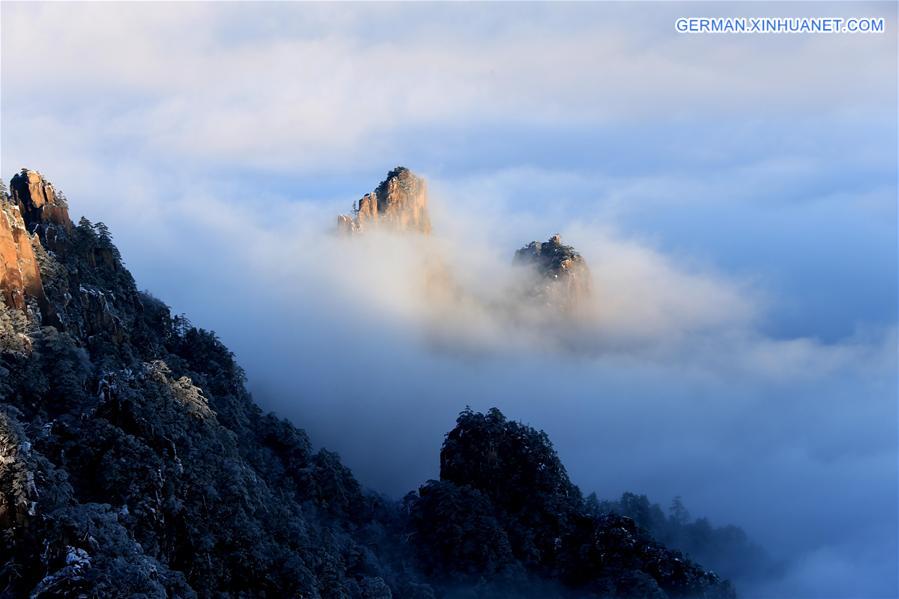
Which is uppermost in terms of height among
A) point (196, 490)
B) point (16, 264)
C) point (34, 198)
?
point (34, 198)

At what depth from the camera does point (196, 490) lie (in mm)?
70500

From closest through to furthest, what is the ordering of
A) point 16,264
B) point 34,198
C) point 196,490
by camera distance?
point 196,490 < point 16,264 < point 34,198

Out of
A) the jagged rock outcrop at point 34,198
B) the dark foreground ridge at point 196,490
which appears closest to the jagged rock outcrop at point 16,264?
the dark foreground ridge at point 196,490

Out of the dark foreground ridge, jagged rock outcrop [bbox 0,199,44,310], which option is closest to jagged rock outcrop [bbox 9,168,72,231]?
the dark foreground ridge

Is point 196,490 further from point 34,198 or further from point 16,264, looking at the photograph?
point 34,198

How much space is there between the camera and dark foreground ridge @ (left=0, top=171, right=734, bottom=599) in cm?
5556

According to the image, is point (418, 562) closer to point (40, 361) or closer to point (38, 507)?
point (40, 361)

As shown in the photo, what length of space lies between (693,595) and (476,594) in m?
23.5

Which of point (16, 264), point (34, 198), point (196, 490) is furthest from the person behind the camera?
point (34, 198)

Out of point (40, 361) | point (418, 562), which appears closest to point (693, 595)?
point (418, 562)

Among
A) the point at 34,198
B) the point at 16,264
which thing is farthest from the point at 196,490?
the point at 34,198

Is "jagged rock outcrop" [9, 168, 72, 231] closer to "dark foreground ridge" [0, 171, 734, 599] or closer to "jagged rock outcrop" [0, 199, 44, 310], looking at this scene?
"dark foreground ridge" [0, 171, 734, 599]

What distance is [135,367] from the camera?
87250 millimetres

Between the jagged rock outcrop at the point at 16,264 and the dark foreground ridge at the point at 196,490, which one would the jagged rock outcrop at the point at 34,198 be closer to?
the dark foreground ridge at the point at 196,490
